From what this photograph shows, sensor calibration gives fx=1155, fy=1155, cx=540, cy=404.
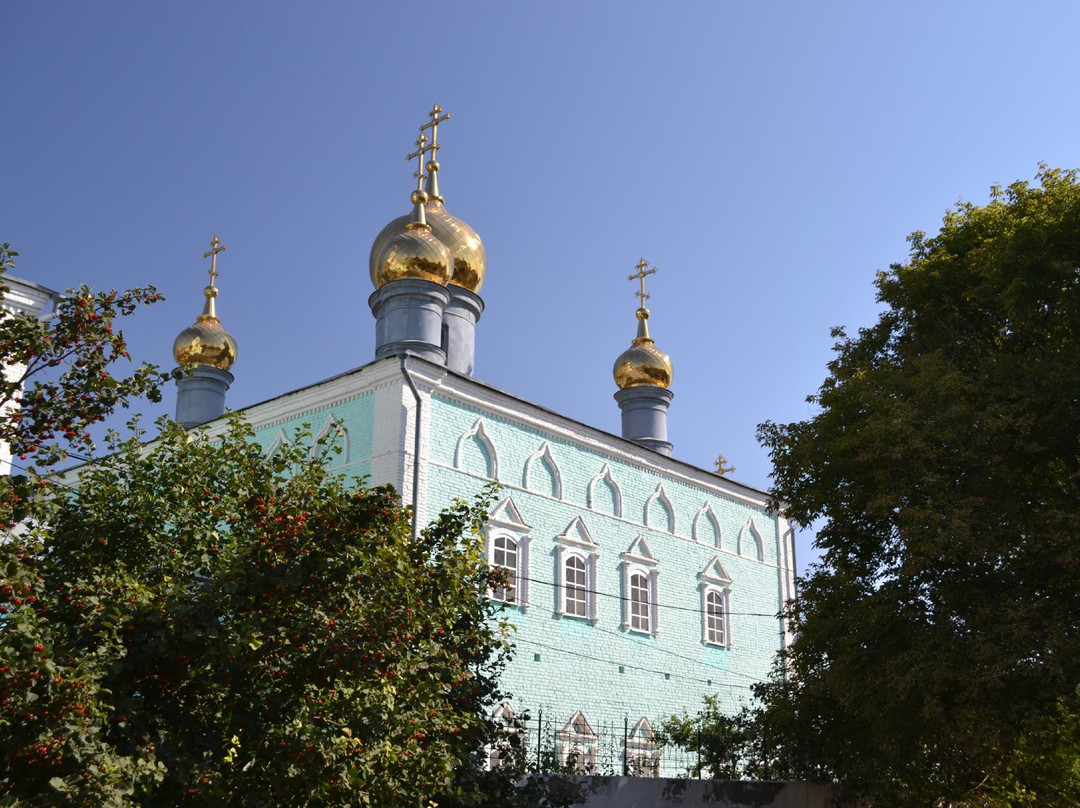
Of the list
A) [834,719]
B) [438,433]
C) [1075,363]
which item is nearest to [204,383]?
[438,433]

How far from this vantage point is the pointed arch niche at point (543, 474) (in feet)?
57.2

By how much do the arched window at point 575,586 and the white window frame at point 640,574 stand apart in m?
0.86

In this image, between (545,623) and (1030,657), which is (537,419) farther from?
(1030,657)

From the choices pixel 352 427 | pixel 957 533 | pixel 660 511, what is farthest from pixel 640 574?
pixel 957 533

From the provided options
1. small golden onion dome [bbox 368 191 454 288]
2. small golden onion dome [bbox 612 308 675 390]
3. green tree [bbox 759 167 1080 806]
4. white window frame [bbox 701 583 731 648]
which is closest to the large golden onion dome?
small golden onion dome [bbox 368 191 454 288]

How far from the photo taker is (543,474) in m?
17.7

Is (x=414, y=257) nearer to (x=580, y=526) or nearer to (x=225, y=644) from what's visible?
(x=580, y=526)

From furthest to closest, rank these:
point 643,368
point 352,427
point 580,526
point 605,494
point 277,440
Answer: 1. point 643,368
2. point 605,494
3. point 580,526
4. point 277,440
5. point 352,427

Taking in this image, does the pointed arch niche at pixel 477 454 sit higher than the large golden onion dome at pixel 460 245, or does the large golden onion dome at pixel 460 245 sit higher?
the large golden onion dome at pixel 460 245

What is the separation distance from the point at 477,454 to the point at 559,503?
177cm

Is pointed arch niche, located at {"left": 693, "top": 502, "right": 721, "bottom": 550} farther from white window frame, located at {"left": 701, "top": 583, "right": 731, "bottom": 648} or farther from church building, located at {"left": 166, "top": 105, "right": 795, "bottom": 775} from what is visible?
Answer: white window frame, located at {"left": 701, "top": 583, "right": 731, "bottom": 648}

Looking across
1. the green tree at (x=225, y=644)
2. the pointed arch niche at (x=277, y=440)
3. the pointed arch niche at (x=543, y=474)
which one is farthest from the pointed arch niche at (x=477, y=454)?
the green tree at (x=225, y=644)

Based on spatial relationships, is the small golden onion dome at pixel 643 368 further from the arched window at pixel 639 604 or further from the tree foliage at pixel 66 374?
the tree foliage at pixel 66 374

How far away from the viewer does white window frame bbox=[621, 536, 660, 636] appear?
18.2m
